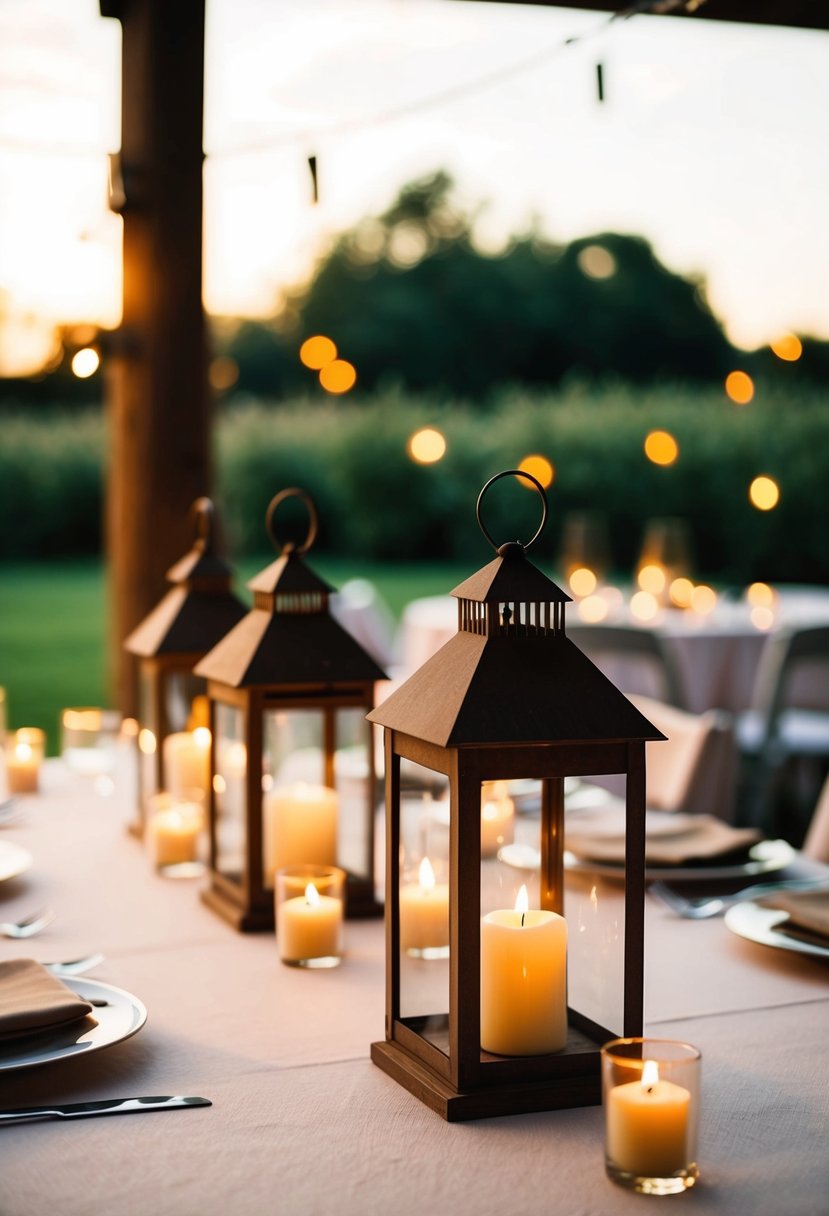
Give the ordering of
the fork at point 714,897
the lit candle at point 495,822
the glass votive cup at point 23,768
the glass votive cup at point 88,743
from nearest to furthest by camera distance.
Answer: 1. the lit candle at point 495,822
2. the fork at point 714,897
3. the glass votive cup at point 23,768
4. the glass votive cup at point 88,743

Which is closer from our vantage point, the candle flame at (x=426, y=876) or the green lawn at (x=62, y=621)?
the candle flame at (x=426, y=876)

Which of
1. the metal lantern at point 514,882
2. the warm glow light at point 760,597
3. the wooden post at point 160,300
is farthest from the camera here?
the warm glow light at point 760,597

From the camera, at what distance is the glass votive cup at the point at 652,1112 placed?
0.86m

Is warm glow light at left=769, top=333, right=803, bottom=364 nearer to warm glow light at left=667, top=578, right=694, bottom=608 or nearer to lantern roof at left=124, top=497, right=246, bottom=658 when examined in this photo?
warm glow light at left=667, top=578, right=694, bottom=608

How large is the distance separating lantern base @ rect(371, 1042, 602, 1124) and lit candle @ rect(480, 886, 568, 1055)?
3 cm

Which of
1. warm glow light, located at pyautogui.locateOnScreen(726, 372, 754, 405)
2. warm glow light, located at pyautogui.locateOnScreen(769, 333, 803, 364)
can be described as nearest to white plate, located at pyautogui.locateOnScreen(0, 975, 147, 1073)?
warm glow light, located at pyautogui.locateOnScreen(726, 372, 754, 405)

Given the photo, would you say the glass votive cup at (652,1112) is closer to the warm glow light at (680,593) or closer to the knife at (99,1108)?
the knife at (99,1108)

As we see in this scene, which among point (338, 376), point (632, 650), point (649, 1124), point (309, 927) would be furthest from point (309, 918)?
point (338, 376)

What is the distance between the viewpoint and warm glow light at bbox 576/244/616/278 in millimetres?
14906

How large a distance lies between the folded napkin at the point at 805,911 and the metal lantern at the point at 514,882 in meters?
0.39

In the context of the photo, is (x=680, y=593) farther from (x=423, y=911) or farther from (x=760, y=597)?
(x=423, y=911)

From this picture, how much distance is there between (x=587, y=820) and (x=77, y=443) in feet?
36.3

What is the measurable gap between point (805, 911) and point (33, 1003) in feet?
2.52

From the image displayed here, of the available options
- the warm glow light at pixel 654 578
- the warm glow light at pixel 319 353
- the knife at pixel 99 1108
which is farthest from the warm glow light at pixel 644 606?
the knife at pixel 99 1108
